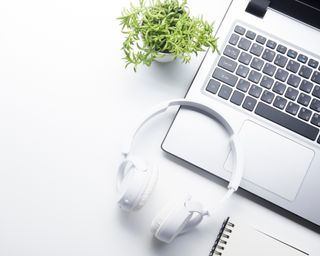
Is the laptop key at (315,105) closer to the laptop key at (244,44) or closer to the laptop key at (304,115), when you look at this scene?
the laptop key at (304,115)

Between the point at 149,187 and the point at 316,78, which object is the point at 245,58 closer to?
the point at 316,78

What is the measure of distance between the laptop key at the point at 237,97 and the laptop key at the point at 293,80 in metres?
0.07

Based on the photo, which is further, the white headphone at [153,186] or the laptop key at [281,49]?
the laptop key at [281,49]

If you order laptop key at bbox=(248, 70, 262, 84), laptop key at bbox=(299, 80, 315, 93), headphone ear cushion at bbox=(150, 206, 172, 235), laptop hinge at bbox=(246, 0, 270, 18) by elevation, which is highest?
laptop hinge at bbox=(246, 0, 270, 18)

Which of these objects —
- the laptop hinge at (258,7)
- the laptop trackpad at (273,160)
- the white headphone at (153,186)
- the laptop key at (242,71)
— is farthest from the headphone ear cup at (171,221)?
the laptop hinge at (258,7)

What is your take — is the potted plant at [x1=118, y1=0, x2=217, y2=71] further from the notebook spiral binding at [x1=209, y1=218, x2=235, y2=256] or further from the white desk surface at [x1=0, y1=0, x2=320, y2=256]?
the notebook spiral binding at [x1=209, y1=218, x2=235, y2=256]

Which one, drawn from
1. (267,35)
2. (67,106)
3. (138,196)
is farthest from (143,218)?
(267,35)

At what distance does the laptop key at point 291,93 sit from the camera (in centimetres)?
66

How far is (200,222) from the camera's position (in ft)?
2.09

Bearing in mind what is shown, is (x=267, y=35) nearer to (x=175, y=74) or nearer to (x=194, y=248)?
(x=175, y=74)

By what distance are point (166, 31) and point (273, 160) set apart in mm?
236

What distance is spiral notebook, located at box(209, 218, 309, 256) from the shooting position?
617 mm

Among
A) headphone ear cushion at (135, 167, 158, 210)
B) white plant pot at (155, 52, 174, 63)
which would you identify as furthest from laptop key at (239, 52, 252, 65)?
headphone ear cushion at (135, 167, 158, 210)

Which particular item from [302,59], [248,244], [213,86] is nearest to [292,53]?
→ [302,59]
